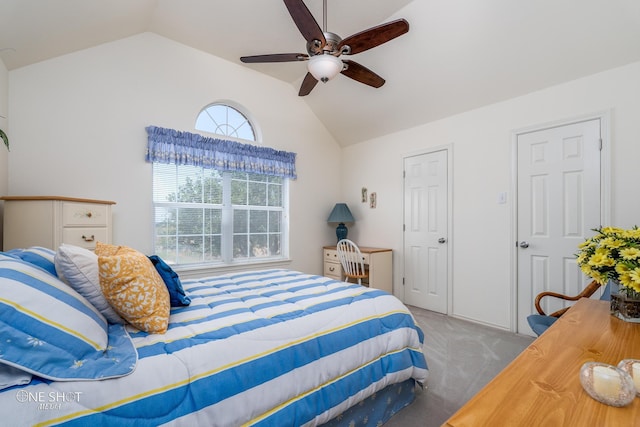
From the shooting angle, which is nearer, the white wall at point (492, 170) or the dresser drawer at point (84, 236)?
the dresser drawer at point (84, 236)

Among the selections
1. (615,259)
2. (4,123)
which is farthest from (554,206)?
(4,123)

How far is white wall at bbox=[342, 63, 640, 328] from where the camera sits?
92.0 inches

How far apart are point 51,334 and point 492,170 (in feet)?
11.4

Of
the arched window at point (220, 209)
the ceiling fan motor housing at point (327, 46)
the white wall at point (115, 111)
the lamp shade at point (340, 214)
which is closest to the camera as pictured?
the ceiling fan motor housing at point (327, 46)

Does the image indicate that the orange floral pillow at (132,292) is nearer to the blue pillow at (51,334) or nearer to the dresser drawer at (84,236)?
the blue pillow at (51,334)

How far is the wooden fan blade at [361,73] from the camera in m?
2.27

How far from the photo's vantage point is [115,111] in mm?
2803

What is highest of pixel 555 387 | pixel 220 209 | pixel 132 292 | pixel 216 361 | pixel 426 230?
pixel 220 209

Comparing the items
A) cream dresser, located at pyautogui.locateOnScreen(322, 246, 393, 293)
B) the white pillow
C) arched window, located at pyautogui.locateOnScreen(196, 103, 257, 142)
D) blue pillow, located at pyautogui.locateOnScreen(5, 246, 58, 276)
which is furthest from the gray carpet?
arched window, located at pyautogui.locateOnScreen(196, 103, 257, 142)

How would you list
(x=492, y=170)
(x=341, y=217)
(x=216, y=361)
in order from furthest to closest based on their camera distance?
(x=341, y=217)
(x=492, y=170)
(x=216, y=361)

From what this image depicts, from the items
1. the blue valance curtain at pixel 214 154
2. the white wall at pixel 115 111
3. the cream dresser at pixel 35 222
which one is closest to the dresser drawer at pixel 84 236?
the cream dresser at pixel 35 222

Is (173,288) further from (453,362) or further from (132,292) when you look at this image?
(453,362)

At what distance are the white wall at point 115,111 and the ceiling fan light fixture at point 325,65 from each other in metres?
1.83

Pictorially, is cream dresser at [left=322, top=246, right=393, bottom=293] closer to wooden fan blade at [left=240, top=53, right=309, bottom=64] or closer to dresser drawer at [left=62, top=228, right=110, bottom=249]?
wooden fan blade at [left=240, top=53, right=309, bottom=64]
